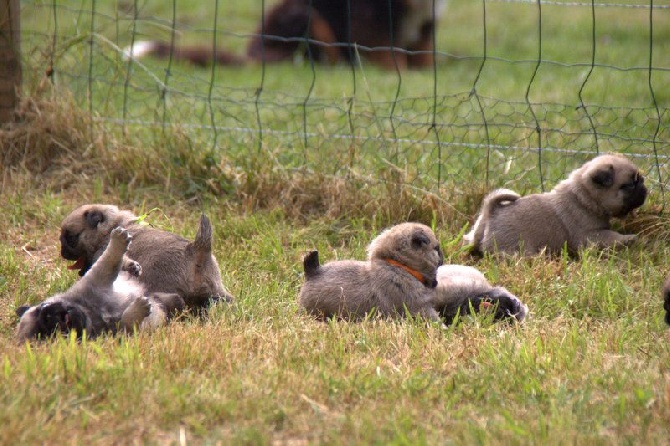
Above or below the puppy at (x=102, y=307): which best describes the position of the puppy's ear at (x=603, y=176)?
above

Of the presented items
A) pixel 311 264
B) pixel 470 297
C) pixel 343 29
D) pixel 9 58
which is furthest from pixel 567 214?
pixel 343 29

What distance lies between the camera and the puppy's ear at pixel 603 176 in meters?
5.92

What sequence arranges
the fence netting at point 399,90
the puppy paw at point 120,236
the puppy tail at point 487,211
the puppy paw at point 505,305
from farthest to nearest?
the fence netting at point 399,90 → the puppy tail at point 487,211 → the puppy paw at point 505,305 → the puppy paw at point 120,236

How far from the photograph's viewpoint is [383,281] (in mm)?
4906

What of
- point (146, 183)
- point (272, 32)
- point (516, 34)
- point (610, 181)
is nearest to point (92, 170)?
point (146, 183)

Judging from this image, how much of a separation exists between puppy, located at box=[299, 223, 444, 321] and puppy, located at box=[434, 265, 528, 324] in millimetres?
71

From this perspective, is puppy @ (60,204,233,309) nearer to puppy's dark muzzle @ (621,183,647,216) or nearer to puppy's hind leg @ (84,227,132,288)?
puppy's hind leg @ (84,227,132,288)

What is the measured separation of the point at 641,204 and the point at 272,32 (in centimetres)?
918

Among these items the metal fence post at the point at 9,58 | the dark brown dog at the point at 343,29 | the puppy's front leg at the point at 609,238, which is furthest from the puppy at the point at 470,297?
the dark brown dog at the point at 343,29

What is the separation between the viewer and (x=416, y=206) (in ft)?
20.2

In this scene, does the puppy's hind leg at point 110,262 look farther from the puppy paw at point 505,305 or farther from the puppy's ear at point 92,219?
the puppy paw at point 505,305

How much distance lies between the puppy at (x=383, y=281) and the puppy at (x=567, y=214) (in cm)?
88

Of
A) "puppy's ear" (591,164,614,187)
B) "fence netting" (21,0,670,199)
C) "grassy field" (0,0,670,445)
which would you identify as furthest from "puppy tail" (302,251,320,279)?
"puppy's ear" (591,164,614,187)

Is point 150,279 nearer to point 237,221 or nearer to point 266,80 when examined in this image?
point 237,221
